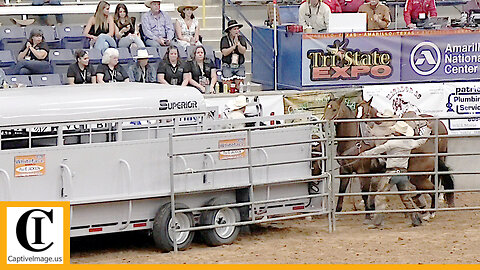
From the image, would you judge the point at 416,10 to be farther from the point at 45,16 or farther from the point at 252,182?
the point at 252,182

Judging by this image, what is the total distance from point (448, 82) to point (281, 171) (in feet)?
17.5

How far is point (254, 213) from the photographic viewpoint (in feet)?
49.5

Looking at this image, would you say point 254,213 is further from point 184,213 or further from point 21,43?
point 21,43

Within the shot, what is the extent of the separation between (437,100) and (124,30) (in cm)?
544

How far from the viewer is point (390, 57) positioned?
65.0ft

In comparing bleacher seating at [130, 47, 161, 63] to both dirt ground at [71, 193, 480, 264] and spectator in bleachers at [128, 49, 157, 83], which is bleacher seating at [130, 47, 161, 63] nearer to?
spectator in bleachers at [128, 49, 157, 83]

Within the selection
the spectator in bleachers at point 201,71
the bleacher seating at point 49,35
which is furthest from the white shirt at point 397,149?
the bleacher seating at point 49,35

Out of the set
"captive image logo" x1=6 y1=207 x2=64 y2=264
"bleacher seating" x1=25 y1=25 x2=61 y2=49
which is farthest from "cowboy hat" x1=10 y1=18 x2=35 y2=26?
"captive image logo" x1=6 y1=207 x2=64 y2=264

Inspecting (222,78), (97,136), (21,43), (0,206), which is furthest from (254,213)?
(21,43)

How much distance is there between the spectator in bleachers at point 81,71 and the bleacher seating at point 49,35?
2.41m

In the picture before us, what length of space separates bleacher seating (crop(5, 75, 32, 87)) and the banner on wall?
215 inches

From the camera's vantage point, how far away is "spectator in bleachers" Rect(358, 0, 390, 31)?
20.6 m

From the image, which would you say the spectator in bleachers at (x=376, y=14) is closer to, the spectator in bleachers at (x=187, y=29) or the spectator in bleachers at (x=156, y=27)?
the spectator in bleachers at (x=187, y=29)

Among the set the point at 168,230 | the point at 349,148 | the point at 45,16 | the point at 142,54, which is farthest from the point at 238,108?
the point at 45,16
